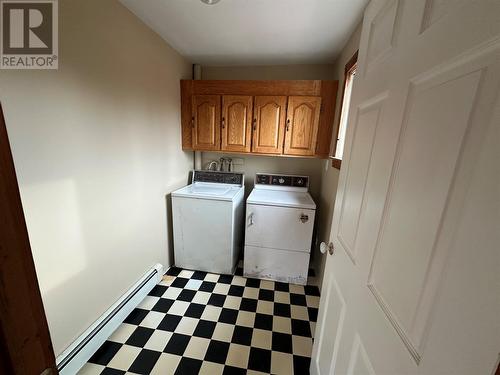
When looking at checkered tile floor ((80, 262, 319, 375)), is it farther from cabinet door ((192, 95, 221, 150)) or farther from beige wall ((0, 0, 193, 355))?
cabinet door ((192, 95, 221, 150))

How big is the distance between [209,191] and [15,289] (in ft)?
6.07

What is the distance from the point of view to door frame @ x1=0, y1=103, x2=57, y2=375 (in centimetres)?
40

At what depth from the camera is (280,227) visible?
2059mm

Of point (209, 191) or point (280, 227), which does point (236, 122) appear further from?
point (280, 227)

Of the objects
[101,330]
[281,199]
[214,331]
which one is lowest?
[214,331]

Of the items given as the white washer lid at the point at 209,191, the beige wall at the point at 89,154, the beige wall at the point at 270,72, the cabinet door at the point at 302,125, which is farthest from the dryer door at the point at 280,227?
the beige wall at the point at 270,72

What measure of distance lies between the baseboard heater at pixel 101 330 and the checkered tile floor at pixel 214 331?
15cm

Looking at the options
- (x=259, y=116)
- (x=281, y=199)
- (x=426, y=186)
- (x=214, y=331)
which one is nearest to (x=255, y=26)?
(x=259, y=116)

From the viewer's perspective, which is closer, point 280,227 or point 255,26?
point 255,26

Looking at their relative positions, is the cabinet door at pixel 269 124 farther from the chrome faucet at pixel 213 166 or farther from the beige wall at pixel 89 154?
the beige wall at pixel 89 154

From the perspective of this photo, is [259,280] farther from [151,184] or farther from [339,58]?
[339,58]

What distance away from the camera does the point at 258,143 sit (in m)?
2.26

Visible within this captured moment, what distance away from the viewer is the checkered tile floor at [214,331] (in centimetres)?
134

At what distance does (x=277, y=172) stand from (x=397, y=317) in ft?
6.99
